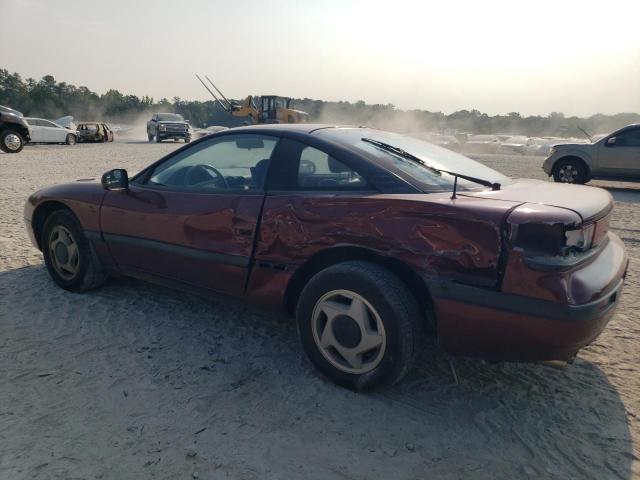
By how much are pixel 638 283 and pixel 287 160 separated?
3.63 metres

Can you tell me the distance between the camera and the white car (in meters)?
24.0

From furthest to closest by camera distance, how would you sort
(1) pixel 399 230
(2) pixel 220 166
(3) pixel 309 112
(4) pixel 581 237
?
(3) pixel 309 112
(2) pixel 220 166
(1) pixel 399 230
(4) pixel 581 237

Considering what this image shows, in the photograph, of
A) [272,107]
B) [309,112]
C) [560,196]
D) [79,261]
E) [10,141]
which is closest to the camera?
[560,196]

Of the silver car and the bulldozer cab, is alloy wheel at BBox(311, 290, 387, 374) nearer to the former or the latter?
the silver car

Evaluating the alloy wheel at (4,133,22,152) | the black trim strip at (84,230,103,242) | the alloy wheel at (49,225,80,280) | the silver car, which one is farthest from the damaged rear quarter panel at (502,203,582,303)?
the alloy wheel at (4,133,22,152)

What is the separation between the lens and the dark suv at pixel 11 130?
17.1 meters

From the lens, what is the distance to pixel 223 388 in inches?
104

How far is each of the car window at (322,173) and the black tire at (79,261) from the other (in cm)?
198

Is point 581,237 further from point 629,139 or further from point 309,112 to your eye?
point 309,112

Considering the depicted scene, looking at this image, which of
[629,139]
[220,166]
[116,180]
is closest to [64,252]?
[116,180]

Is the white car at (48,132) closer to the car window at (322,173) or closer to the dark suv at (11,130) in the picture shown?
the dark suv at (11,130)

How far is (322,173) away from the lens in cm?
280

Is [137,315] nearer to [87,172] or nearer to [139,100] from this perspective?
[87,172]

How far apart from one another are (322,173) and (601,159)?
10835mm
